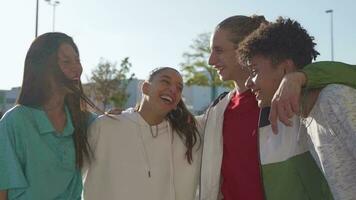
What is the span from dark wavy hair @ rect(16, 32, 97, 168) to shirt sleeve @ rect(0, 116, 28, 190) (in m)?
0.24

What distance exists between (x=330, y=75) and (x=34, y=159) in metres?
1.88

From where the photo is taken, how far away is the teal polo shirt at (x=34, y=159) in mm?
2842

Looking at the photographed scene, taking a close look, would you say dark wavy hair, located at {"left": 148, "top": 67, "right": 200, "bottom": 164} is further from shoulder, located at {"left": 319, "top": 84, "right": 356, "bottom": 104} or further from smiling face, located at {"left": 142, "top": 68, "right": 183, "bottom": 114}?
shoulder, located at {"left": 319, "top": 84, "right": 356, "bottom": 104}

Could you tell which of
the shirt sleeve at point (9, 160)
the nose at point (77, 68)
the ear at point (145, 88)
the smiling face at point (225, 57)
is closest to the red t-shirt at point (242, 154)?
the smiling face at point (225, 57)

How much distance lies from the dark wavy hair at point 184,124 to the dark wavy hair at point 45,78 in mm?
706

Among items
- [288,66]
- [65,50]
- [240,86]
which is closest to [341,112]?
[288,66]

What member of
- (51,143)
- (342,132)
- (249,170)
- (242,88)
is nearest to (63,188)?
(51,143)

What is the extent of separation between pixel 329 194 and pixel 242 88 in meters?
1.24

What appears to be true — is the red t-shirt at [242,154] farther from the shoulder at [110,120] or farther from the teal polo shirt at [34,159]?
the teal polo shirt at [34,159]

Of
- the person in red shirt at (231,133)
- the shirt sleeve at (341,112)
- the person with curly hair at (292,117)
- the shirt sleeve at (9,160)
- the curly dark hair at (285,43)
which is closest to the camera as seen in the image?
the shirt sleeve at (341,112)

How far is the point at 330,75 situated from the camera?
6.40 ft

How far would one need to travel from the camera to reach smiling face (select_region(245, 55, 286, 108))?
2.39 meters

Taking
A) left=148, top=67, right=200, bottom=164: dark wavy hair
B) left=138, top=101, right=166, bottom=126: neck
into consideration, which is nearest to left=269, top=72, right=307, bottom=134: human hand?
left=148, top=67, right=200, bottom=164: dark wavy hair

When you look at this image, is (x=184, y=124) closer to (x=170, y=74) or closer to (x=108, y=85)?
(x=170, y=74)
